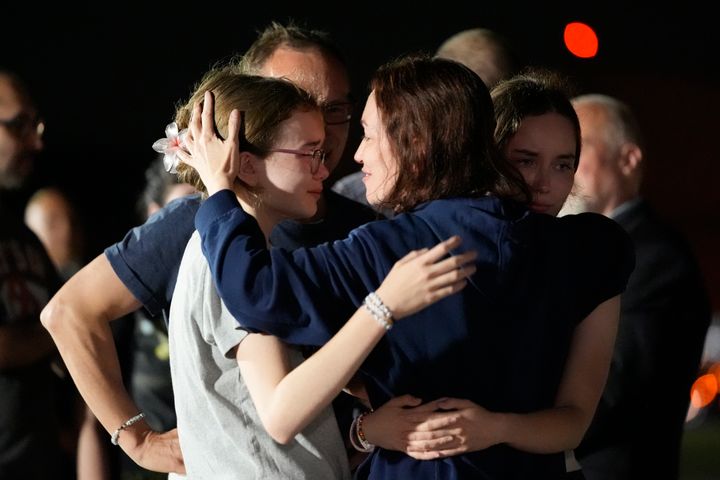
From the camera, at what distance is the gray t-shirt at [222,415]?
2.04 m

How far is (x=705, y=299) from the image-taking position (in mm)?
3357

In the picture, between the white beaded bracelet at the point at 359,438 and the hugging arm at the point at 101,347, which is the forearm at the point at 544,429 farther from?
the hugging arm at the point at 101,347

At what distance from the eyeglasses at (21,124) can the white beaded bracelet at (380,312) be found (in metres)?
2.23

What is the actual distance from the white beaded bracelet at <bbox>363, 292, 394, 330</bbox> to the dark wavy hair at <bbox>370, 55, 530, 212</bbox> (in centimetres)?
22

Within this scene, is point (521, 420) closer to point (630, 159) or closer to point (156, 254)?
point (156, 254)

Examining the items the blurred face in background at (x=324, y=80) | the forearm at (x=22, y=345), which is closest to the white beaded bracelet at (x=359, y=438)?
the blurred face in background at (x=324, y=80)

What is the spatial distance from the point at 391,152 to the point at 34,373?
194 cm

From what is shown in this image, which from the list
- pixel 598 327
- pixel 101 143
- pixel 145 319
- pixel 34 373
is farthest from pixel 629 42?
pixel 598 327

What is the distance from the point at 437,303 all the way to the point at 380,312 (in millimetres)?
131

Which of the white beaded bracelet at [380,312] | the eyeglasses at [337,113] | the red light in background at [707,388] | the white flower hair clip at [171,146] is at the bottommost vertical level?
the red light in background at [707,388]

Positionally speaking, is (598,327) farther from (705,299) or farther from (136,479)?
(136,479)

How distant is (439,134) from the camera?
1953mm

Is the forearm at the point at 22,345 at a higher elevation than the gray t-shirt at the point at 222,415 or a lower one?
lower

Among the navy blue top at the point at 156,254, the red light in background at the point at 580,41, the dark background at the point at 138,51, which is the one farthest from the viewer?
the dark background at the point at 138,51
